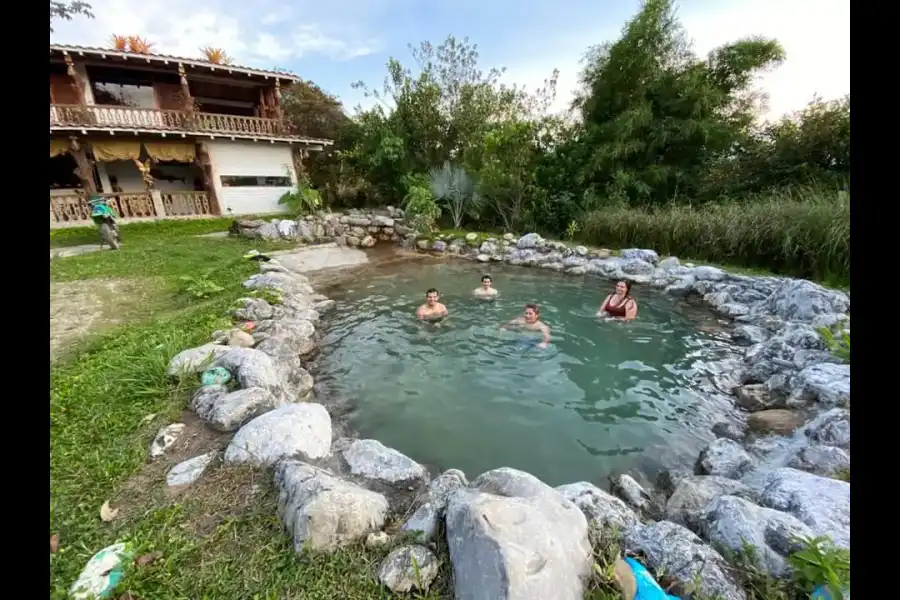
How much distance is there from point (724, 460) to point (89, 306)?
7845 mm

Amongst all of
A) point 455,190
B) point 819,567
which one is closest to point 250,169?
point 455,190

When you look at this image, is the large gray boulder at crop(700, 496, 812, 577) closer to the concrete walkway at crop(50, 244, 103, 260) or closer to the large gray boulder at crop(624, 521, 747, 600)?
the large gray boulder at crop(624, 521, 747, 600)

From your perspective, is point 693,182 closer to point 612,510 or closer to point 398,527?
point 612,510

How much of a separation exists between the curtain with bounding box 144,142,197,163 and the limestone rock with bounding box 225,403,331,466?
45.5 ft

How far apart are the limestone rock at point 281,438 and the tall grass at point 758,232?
23.4 feet

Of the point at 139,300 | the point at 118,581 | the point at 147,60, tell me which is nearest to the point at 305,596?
the point at 118,581

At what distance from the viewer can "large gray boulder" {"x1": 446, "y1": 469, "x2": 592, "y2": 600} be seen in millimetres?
1589

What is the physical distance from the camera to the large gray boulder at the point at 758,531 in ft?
5.94

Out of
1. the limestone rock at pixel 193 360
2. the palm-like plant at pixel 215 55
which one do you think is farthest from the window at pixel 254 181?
the limestone rock at pixel 193 360

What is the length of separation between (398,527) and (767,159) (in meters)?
13.7

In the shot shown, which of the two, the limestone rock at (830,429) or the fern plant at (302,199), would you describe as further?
the fern plant at (302,199)

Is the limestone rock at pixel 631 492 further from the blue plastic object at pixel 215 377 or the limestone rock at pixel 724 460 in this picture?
the blue plastic object at pixel 215 377
